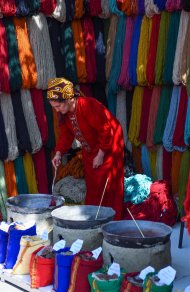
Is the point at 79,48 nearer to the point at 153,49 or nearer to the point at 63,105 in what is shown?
the point at 153,49

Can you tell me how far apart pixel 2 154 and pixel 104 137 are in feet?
4.36

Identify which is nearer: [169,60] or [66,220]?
[66,220]

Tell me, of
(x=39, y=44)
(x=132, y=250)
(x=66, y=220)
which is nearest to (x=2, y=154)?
(x=39, y=44)

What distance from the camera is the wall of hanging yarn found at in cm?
573

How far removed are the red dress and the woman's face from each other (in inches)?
3.9

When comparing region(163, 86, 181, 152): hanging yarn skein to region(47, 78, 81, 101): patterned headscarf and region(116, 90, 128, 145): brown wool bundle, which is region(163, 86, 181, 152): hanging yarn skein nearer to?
region(116, 90, 128, 145): brown wool bundle

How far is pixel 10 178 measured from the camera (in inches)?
234

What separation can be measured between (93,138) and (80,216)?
0.98 meters

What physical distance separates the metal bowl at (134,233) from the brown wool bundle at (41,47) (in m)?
2.43

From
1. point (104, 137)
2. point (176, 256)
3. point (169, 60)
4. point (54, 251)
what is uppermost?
point (169, 60)

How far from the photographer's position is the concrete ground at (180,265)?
3.74 meters

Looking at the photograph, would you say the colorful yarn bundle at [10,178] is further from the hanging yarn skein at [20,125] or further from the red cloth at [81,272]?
the red cloth at [81,272]

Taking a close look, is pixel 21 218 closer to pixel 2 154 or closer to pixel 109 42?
pixel 2 154

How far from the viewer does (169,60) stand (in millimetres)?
5781
